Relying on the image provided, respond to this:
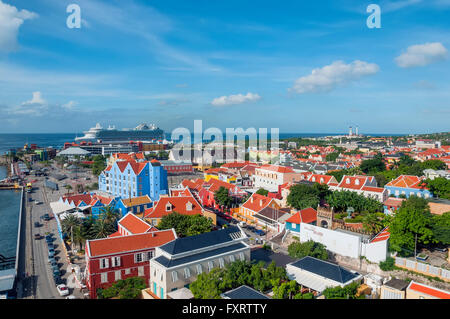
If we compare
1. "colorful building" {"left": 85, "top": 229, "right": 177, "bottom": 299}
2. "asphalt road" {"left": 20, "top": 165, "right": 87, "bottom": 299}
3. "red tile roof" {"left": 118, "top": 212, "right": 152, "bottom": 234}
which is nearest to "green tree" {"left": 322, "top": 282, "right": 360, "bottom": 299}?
"colorful building" {"left": 85, "top": 229, "right": 177, "bottom": 299}

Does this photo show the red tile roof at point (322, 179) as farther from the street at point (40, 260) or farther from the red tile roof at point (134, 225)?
the street at point (40, 260)

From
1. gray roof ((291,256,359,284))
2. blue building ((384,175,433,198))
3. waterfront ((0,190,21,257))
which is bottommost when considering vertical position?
waterfront ((0,190,21,257))

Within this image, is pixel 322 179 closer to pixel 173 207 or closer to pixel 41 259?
pixel 173 207

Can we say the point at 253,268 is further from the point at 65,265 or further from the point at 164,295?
the point at 65,265

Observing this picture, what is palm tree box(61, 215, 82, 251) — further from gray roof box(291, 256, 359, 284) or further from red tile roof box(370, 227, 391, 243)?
red tile roof box(370, 227, 391, 243)

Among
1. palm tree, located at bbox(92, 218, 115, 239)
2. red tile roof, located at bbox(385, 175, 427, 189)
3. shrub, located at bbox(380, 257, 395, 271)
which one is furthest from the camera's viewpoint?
red tile roof, located at bbox(385, 175, 427, 189)

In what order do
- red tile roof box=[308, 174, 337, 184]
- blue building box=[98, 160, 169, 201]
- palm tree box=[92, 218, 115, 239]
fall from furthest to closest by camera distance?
red tile roof box=[308, 174, 337, 184]
blue building box=[98, 160, 169, 201]
palm tree box=[92, 218, 115, 239]

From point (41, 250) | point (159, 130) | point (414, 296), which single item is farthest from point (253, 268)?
point (159, 130)
